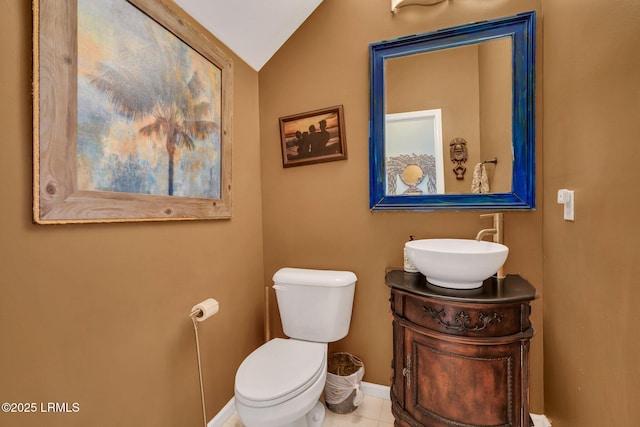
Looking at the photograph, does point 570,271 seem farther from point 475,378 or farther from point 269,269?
point 269,269

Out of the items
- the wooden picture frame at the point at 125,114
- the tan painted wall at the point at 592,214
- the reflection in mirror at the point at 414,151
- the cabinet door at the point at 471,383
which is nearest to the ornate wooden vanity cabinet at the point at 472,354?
the cabinet door at the point at 471,383

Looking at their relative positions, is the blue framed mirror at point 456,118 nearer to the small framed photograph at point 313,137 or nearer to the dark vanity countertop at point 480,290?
the small framed photograph at point 313,137

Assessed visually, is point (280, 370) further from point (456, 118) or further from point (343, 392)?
point (456, 118)

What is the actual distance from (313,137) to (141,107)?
38.5 inches

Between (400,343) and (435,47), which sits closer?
(400,343)

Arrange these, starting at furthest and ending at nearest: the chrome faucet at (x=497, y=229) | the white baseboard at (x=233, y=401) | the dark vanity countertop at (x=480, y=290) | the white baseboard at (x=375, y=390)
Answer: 1. the white baseboard at (x=375, y=390)
2. the white baseboard at (x=233, y=401)
3. the chrome faucet at (x=497, y=229)
4. the dark vanity countertop at (x=480, y=290)

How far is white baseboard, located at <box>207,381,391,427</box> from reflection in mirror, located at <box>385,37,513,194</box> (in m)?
1.29

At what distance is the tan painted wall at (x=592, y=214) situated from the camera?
77 cm

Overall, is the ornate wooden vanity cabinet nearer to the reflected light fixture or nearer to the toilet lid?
the toilet lid

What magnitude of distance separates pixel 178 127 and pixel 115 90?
0.29m

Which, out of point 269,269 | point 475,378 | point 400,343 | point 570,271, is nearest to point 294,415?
point 400,343

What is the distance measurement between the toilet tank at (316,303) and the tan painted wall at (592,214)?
39.1 inches

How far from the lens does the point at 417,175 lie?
1617mm

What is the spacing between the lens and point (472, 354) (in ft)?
3.65
